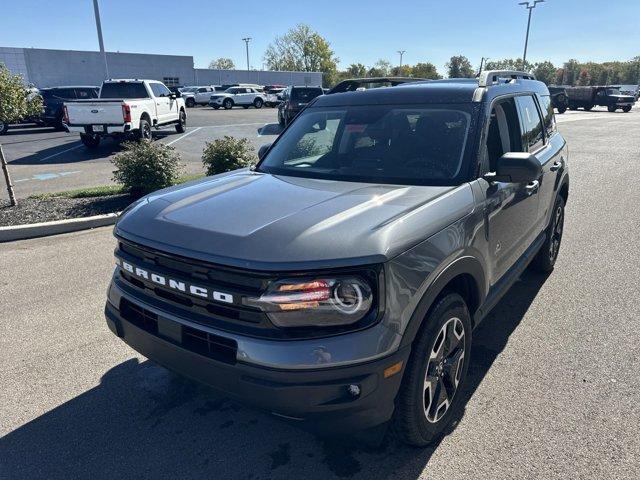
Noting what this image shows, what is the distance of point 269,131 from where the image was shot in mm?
20562

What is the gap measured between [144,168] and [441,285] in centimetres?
650

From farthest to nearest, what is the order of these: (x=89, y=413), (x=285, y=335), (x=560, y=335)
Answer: (x=560, y=335)
(x=89, y=413)
(x=285, y=335)

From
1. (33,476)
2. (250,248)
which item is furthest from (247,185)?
(33,476)

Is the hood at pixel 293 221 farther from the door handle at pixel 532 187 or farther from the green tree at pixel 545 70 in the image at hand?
the green tree at pixel 545 70

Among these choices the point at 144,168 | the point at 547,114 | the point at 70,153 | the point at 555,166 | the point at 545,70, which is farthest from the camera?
the point at 545,70

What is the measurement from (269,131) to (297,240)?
62.6 feet

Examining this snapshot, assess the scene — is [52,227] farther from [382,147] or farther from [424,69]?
[424,69]

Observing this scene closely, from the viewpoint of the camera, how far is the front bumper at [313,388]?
6.65 ft

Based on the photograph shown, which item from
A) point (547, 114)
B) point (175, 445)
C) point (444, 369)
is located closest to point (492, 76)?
point (547, 114)

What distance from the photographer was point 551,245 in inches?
199

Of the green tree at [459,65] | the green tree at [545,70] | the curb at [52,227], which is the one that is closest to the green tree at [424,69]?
the green tree at [459,65]

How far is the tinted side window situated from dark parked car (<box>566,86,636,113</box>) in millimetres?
Answer: 41093

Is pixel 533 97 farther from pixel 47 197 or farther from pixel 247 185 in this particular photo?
pixel 47 197

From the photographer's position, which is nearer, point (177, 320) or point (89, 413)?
point (177, 320)
